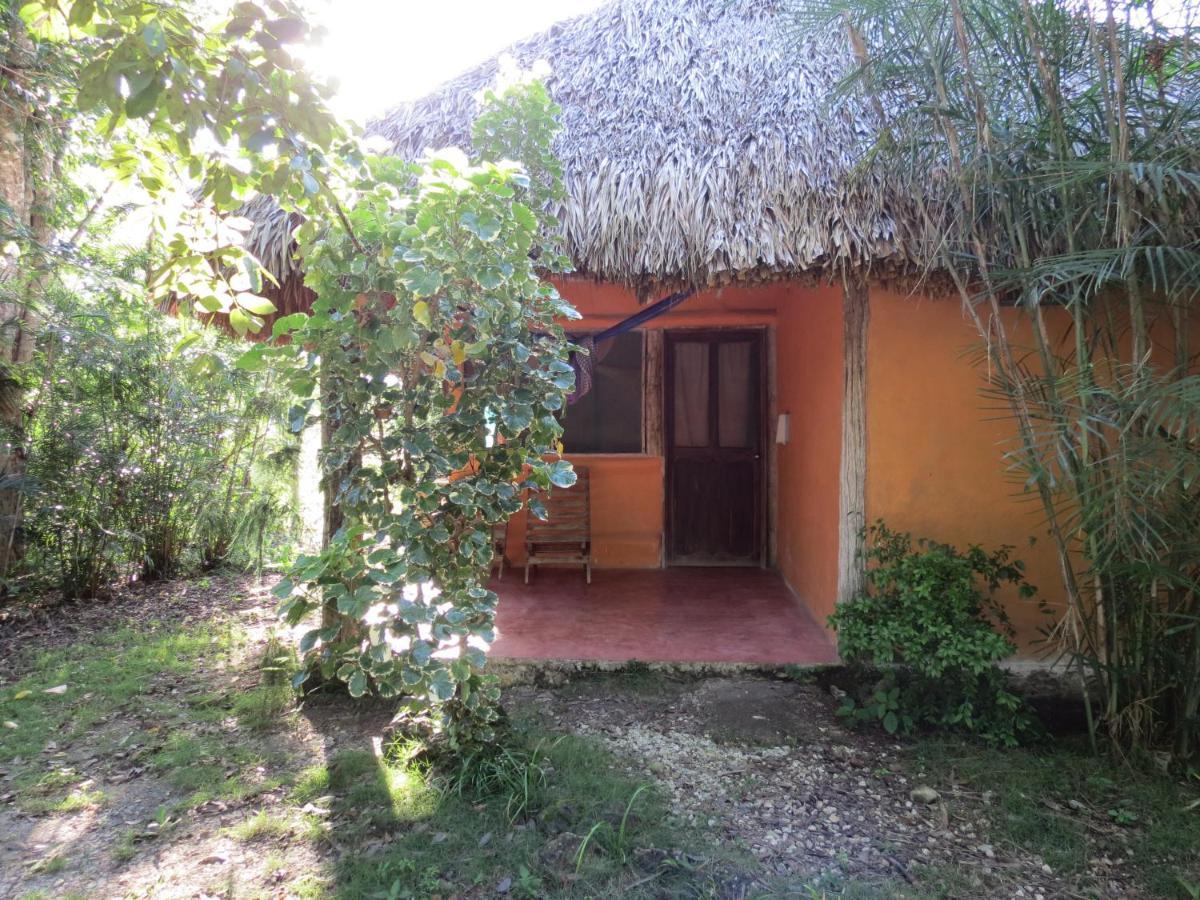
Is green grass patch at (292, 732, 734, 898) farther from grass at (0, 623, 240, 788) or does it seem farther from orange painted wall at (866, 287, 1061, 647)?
orange painted wall at (866, 287, 1061, 647)

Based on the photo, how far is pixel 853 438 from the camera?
3.69 m

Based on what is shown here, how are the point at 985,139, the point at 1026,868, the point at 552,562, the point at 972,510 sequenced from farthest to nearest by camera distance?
the point at 552,562, the point at 972,510, the point at 985,139, the point at 1026,868

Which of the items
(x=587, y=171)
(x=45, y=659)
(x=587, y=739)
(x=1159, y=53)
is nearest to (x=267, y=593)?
(x=45, y=659)

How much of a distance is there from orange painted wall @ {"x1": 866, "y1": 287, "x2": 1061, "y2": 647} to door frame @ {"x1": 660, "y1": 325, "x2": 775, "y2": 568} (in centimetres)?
219

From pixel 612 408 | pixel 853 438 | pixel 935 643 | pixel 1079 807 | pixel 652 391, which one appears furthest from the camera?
pixel 612 408

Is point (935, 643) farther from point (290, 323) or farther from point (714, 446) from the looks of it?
point (714, 446)

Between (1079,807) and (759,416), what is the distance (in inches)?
147

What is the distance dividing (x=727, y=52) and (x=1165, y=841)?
4.46 meters

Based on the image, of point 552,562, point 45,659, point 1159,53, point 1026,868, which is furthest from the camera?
point 552,562

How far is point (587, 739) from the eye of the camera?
3078 mm

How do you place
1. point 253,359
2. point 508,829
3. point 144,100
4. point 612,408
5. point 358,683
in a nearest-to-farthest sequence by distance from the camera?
point 144,100 < point 253,359 < point 358,683 < point 508,829 < point 612,408

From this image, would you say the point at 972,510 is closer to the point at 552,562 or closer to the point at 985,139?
the point at 985,139

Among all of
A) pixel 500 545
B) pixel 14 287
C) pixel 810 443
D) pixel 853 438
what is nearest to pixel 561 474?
pixel 853 438

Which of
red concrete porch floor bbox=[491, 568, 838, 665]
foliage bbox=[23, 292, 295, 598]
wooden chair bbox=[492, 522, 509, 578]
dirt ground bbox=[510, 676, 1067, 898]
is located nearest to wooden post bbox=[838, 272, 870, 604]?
red concrete porch floor bbox=[491, 568, 838, 665]
